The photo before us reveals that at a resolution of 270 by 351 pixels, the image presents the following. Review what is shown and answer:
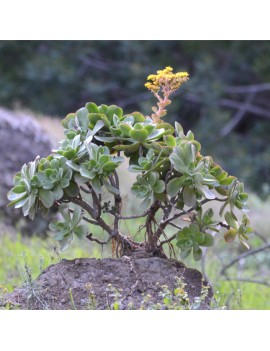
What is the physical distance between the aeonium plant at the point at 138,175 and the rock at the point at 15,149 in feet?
10.5

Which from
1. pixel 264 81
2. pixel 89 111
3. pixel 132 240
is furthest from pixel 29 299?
pixel 264 81

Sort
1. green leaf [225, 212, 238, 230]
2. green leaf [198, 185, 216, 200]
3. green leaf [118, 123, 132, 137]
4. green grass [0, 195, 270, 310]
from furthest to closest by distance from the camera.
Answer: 1. green grass [0, 195, 270, 310]
2. green leaf [225, 212, 238, 230]
3. green leaf [118, 123, 132, 137]
4. green leaf [198, 185, 216, 200]

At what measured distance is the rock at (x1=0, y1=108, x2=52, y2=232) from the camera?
5.84 m

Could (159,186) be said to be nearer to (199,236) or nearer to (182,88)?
(199,236)

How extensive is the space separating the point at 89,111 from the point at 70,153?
25 cm

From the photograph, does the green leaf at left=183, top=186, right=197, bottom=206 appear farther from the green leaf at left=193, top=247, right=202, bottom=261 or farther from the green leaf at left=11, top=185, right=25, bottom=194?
the green leaf at left=11, top=185, right=25, bottom=194

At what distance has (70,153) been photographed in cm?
255

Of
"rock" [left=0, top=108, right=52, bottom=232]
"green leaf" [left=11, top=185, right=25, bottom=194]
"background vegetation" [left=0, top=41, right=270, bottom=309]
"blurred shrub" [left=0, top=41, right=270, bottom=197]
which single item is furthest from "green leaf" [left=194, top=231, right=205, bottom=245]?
"blurred shrub" [left=0, top=41, right=270, bottom=197]

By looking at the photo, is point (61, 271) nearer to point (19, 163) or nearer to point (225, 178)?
point (225, 178)

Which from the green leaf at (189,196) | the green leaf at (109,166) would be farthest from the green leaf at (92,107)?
the green leaf at (189,196)

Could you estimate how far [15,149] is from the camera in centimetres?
621

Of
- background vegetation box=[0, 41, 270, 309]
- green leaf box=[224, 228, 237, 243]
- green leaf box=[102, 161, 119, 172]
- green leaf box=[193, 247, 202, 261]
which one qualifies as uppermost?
background vegetation box=[0, 41, 270, 309]

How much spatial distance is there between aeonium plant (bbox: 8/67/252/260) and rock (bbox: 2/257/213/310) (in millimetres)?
131

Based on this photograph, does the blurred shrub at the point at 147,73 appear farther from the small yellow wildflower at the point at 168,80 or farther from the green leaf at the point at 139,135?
the green leaf at the point at 139,135
